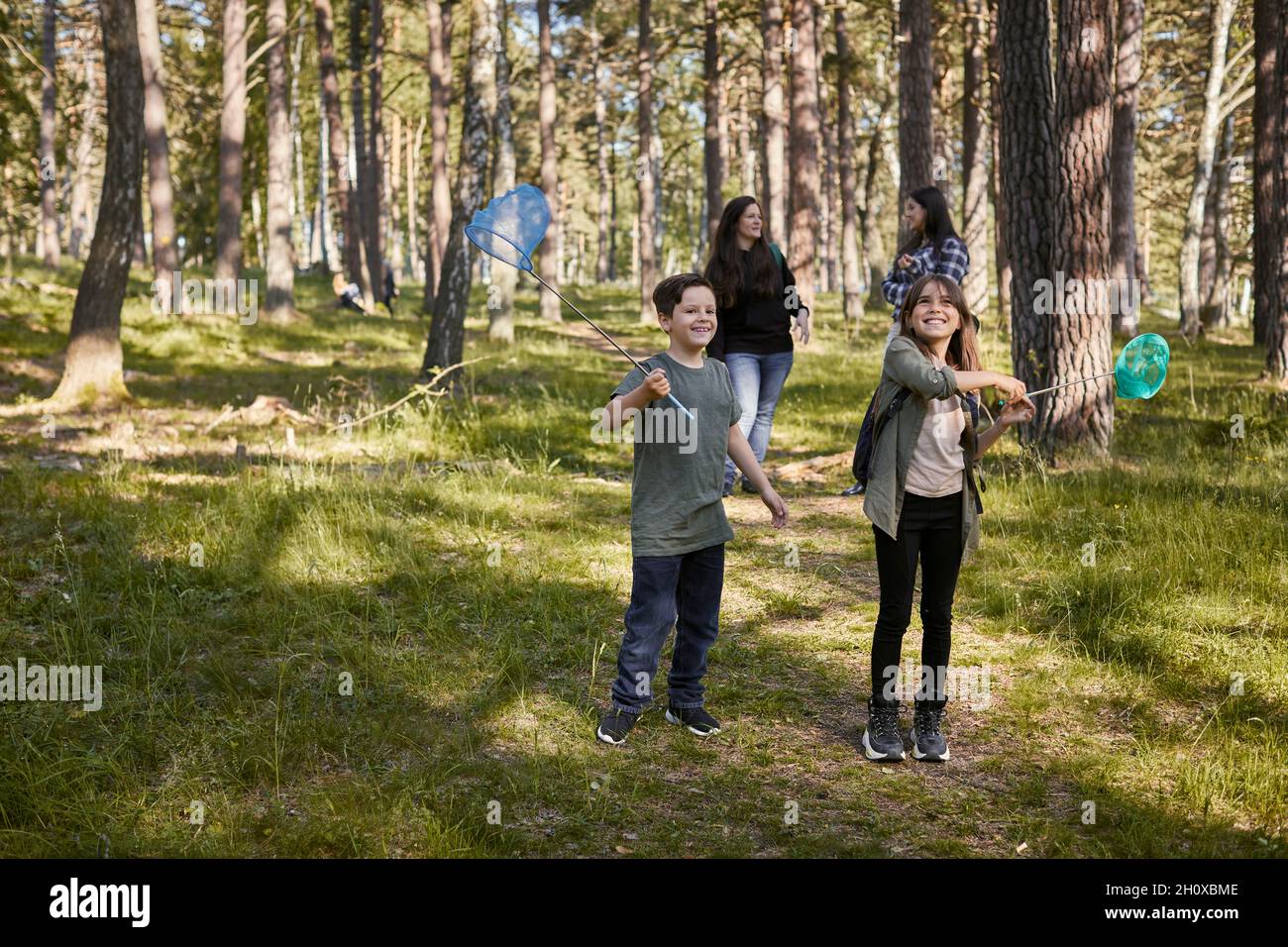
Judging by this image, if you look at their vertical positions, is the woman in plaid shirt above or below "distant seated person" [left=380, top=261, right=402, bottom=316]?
below

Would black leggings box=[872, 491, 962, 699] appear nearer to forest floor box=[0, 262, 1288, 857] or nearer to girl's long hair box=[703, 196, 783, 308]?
forest floor box=[0, 262, 1288, 857]

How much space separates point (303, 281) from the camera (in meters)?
34.0

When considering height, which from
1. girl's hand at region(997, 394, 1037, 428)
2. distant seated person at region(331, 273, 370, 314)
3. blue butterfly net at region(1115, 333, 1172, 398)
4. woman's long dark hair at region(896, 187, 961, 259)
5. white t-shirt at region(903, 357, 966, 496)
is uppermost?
distant seated person at region(331, 273, 370, 314)

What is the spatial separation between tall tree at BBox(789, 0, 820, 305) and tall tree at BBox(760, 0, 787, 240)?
0.88m

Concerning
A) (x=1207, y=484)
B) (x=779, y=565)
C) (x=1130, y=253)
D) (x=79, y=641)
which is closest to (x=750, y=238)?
(x=779, y=565)

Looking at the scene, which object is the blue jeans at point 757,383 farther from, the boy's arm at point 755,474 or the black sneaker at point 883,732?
the black sneaker at point 883,732

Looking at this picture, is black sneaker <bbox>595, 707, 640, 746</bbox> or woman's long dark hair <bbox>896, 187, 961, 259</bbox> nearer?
black sneaker <bbox>595, 707, 640, 746</bbox>

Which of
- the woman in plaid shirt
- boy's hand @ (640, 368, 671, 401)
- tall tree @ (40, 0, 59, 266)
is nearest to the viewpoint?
boy's hand @ (640, 368, 671, 401)

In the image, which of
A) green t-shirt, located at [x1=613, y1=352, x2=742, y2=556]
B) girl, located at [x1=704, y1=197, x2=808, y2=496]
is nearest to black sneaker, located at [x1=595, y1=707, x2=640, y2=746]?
green t-shirt, located at [x1=613, y1=352, x2=742, y2=556]

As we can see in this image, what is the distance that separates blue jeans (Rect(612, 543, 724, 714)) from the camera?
4.17 meters

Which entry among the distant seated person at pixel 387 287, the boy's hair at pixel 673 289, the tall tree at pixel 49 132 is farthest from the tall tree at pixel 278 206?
the boy's hair at pixel 673 289

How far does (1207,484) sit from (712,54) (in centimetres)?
1766

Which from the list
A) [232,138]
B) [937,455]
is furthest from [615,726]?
[232,138]

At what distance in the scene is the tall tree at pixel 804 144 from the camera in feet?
56.5
